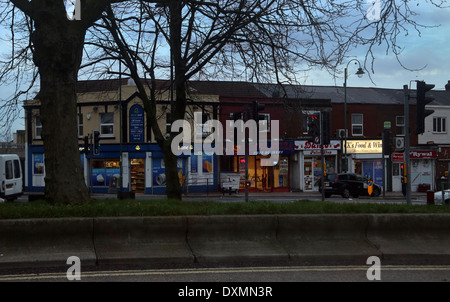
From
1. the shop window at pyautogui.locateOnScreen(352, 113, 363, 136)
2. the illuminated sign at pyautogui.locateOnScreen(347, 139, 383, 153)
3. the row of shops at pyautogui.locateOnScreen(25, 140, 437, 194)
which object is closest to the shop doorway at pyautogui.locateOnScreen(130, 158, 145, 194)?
the row of shops at pyautogui.locateOnScreen(25, 140, 437, 194)

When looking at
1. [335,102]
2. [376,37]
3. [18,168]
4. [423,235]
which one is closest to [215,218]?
[423,235]

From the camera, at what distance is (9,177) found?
68.1 feet

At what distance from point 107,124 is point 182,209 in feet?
87.2

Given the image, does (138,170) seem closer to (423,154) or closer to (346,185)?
(346,185)

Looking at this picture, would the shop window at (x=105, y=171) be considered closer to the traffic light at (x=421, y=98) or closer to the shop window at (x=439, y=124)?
the traffic light at (x=421, y=98)

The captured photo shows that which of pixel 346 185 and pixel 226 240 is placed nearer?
pixel 226 240

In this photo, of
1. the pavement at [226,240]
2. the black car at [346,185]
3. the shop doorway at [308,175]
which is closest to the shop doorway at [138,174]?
the shop doorway at [308,175]

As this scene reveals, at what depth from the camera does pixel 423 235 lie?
739 centimetres

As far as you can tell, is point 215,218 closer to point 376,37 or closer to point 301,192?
point 376,37

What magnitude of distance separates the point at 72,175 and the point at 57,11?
9.36 feet

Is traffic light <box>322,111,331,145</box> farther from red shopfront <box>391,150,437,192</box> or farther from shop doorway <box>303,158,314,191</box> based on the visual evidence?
red shopfront <box>391,150,437,192</box>

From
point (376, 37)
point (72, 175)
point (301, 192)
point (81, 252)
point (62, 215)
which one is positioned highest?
point (376, 37)

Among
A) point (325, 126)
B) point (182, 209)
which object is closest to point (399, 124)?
point (325, 126)

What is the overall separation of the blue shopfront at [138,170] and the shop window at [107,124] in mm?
1081
